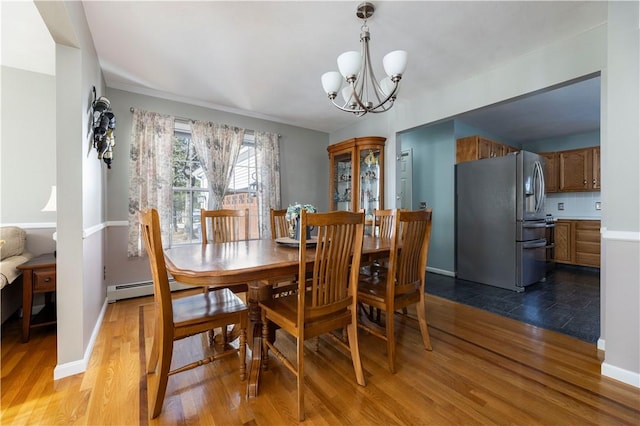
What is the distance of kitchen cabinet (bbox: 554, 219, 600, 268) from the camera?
4484 mm

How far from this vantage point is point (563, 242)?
4.86m

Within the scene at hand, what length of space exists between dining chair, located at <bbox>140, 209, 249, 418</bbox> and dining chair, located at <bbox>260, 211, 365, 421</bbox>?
25 centimetres

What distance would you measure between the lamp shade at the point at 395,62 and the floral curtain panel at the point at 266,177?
8.62ft

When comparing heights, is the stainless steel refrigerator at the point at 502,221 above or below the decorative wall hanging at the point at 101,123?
below

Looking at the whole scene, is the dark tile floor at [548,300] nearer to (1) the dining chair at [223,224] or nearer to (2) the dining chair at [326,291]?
(2) the dining chair at [326,291]

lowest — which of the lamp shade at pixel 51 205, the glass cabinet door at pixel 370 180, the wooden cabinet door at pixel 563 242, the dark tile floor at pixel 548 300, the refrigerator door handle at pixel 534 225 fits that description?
the dark tile floor at pixel 548 300

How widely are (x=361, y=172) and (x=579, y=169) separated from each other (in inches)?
163

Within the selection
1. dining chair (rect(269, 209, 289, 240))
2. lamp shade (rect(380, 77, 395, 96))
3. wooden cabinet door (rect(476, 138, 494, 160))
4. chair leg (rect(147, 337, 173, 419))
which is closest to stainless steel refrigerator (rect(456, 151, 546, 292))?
wooden cabinet door (rect(476, 138, 494, 160))

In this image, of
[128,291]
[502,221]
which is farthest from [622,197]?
[128,291]

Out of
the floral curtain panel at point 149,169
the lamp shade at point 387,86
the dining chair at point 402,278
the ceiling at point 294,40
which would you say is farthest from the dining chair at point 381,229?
the floral curtain panel at point 149,169

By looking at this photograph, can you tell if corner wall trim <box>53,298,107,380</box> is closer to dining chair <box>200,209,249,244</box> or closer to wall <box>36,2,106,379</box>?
wall <box>36,2,106,379</box>

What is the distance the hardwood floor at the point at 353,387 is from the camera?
140cm

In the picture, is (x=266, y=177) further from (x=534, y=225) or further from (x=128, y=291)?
(x=534, y=225)

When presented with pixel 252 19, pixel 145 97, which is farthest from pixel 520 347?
pixel 145 97
